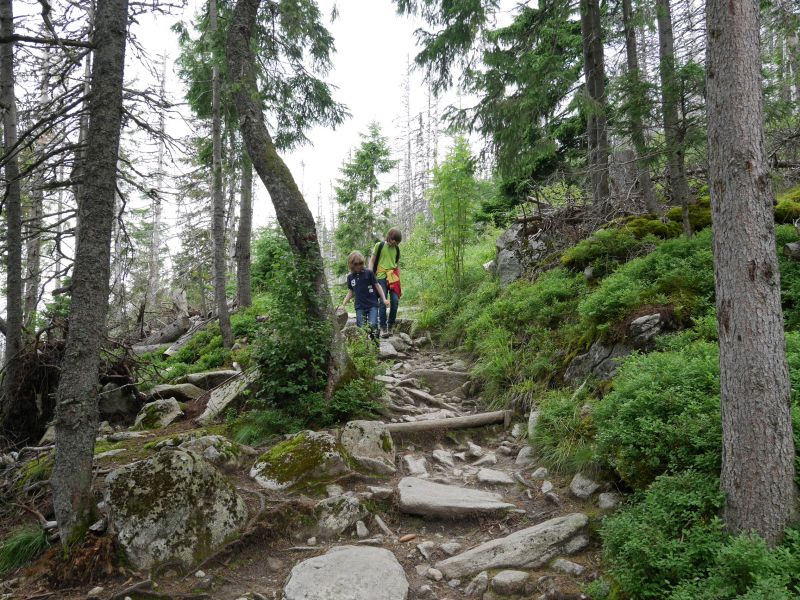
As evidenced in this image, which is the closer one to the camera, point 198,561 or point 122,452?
point 198,561

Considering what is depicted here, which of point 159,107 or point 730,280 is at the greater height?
point 159,107

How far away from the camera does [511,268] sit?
414 inches

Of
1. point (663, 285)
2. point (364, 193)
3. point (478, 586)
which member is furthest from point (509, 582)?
point (364, 193)

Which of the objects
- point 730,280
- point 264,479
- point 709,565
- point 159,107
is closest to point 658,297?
point 730,280

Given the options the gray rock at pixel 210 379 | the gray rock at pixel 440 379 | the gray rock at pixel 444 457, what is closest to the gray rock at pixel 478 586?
the gray rock at pixel 444 457

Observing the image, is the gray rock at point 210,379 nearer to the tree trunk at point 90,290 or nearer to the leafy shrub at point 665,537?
the tree trunk at point 90,290

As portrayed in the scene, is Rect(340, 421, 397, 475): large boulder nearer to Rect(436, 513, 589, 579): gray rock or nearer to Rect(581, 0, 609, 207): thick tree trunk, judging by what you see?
Rect(436, 513, 589, 579): gray rock

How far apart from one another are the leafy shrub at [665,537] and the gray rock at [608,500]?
54cm

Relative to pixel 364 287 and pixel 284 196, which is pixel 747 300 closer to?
pixel 284 196

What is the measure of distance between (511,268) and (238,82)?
6.59 m

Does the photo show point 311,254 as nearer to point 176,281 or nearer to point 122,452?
point 122,452

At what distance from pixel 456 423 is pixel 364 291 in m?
3.89

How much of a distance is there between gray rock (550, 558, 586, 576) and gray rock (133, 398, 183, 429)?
6252mm

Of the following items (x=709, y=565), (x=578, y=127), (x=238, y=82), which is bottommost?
(x=709, y=565)
